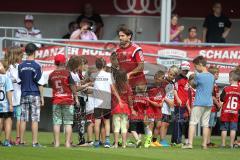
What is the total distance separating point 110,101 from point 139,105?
2.41ft

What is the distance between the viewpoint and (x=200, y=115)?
24.3 m

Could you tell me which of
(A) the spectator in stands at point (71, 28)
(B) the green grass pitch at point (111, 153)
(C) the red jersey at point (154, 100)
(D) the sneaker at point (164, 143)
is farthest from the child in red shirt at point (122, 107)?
(A) the spectator in stands at point (71, 28)

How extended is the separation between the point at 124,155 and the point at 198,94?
10.7ft

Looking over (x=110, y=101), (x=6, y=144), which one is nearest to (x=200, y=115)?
(x=110, y=101)

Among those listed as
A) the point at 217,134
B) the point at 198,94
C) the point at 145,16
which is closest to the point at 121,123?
the point at 198,94

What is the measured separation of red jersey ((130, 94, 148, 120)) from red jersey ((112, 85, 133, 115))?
640mm

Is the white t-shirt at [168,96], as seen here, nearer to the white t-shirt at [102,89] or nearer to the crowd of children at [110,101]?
the crowd of children at [110,101]

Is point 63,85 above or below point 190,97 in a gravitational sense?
above

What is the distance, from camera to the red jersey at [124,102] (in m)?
23.6

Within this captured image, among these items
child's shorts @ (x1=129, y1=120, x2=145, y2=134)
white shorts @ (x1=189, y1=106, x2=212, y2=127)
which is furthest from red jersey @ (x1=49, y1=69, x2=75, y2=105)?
white shorts @ (x1=189, y1=106, x2=212, y2=127)

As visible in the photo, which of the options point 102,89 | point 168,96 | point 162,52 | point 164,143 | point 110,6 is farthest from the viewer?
point 110,6

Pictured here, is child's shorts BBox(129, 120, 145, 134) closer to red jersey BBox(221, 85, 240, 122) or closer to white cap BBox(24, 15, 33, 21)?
red jersey BBox(221, 85, 240, 122)

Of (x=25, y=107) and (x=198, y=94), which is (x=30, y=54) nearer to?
(x=25, y=107)

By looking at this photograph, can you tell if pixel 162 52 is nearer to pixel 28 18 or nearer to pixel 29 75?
pixel 28 18
